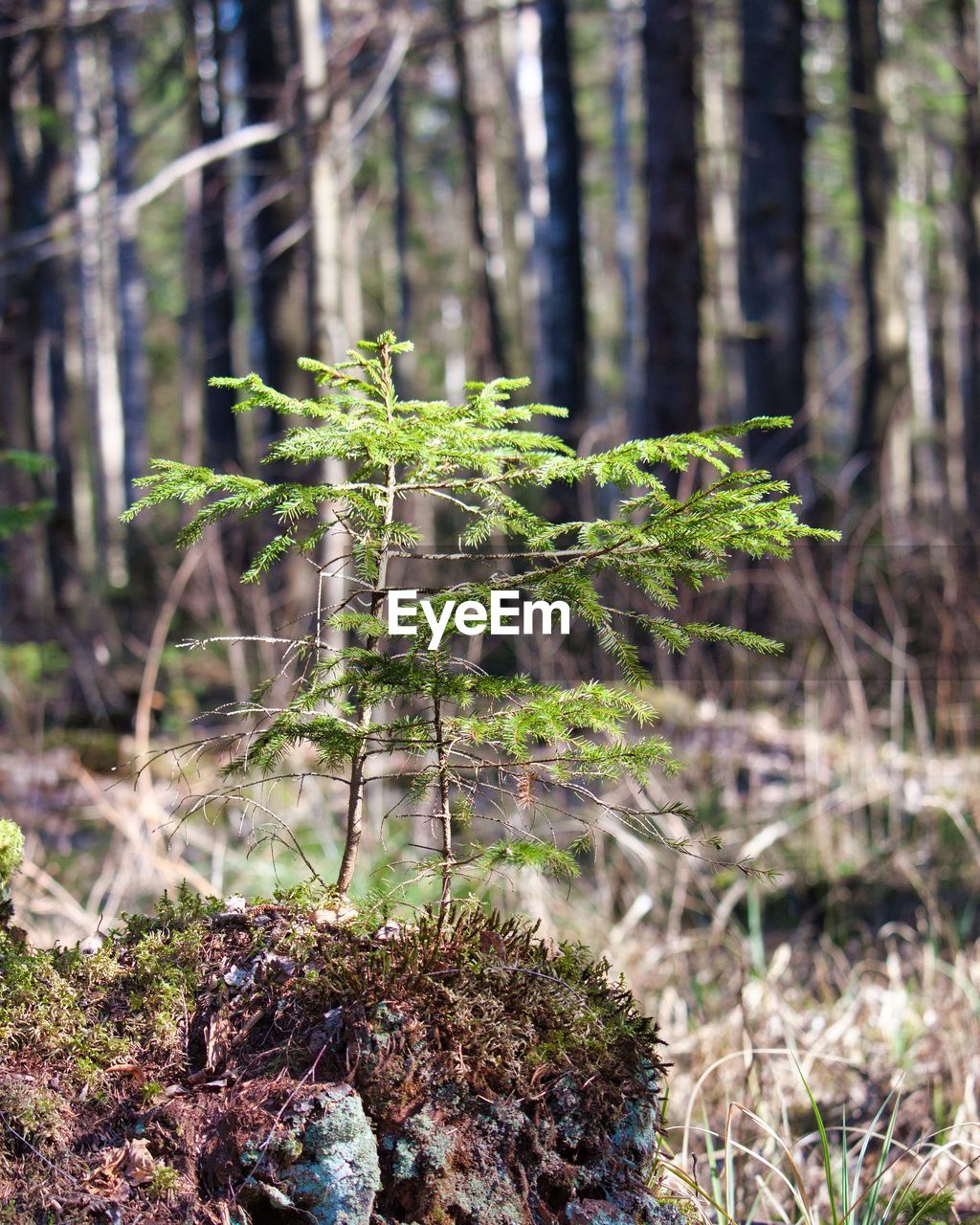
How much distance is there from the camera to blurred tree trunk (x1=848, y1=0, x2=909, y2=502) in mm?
10945

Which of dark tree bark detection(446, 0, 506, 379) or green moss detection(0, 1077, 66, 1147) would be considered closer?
green moss detection(0, 1077, 66, 1147)

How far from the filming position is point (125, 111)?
16.4 m

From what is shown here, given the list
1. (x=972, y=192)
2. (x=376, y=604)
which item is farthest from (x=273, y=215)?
(x=972, y=192)

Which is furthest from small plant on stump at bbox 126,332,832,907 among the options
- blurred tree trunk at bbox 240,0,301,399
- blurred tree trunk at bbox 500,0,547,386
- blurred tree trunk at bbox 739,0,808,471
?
blurred tree trunk at bbox 500,0,547,386

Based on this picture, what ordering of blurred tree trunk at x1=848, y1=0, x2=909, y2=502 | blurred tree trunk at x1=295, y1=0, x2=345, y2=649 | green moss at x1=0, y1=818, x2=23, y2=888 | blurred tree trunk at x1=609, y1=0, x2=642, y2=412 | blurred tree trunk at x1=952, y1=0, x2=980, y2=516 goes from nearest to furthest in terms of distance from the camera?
green moss at x1=0, y1=818, x2=23, y2=888, blurred tree trunk at x1=295, y1=0, x2=345, y2=649, blurred tree trunk at x1=848, y1=0, x2=909, y2=502, blurred tree trunk at x1=952, y1=0, x2=980, y2=516, blurred tree trunk at x1=609, y1=0, x2=642, y2=412

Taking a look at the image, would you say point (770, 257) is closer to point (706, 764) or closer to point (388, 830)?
point (706, 764)

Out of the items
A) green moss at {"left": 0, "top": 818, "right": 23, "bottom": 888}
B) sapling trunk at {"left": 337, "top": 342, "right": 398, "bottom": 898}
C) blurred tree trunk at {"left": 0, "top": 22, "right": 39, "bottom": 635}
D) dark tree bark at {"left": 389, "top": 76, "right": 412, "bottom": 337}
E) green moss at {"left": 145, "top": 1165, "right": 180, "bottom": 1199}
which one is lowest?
green moss at {"left": 145, "top": 1165, "right": 180, "bottom": 1199}

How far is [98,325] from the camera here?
1750 cm

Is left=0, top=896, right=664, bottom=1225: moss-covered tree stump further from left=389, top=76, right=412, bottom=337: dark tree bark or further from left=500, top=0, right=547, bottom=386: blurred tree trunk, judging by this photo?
left=389, top=76, right=412, bottom=337: dark tree bark

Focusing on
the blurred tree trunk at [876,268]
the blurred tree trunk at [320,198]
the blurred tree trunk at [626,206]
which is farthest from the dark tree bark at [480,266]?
the blurred tree trunk at [320,198]

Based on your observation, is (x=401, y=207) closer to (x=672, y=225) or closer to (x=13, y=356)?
(x=13, y=356)

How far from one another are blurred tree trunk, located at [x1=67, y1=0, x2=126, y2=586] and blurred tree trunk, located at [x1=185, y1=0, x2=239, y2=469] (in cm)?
153

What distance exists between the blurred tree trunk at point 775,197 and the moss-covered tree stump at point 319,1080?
7990 millimetres

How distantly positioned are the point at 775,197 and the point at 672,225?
2026 mm
